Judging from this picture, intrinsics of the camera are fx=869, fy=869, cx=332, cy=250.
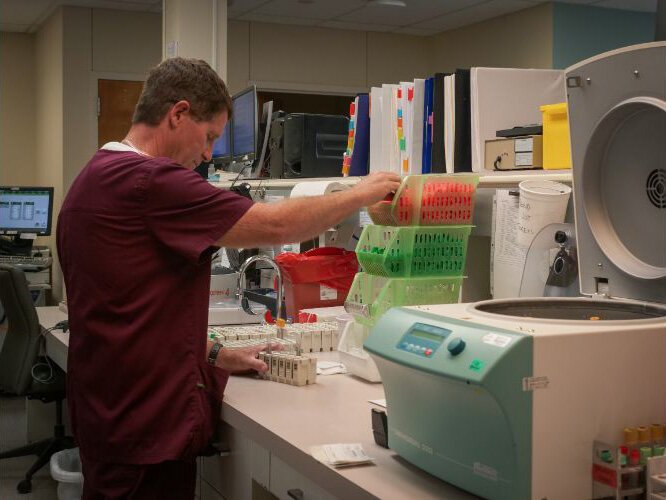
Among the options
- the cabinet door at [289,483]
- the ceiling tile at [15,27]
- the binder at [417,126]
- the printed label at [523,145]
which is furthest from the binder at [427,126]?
the ceiling tile at [15,27]

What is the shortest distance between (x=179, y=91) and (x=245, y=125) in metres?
2.17

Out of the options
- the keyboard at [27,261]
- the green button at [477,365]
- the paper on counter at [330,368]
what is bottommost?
the paper on counter at [330,368]

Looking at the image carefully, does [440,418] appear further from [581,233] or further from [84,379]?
[84,379]

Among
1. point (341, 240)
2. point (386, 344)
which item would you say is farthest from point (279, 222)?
point (341, 240)

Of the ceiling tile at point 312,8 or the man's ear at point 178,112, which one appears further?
the ceiling tile at point 312,8

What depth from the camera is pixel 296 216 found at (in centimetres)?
170

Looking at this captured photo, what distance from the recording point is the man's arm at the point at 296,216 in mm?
1642

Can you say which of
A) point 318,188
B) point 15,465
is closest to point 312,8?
point 15,465

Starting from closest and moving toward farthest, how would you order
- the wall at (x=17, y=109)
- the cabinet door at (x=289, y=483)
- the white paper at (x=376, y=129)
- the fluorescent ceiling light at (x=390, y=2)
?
the cabinet door at (x=289, y=483) < the white paper at (x=376, y=129) < the fluorescent ceiling light at (x=390, y=2) < the wall at (x=17, y=109)

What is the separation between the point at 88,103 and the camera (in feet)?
21.3

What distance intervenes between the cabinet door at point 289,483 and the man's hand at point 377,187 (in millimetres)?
554

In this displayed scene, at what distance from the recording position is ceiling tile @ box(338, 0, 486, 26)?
6383 millimetres

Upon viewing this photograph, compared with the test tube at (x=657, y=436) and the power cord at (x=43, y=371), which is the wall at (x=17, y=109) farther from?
the test tube at (x=657, y=436)

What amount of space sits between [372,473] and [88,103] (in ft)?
18.6
